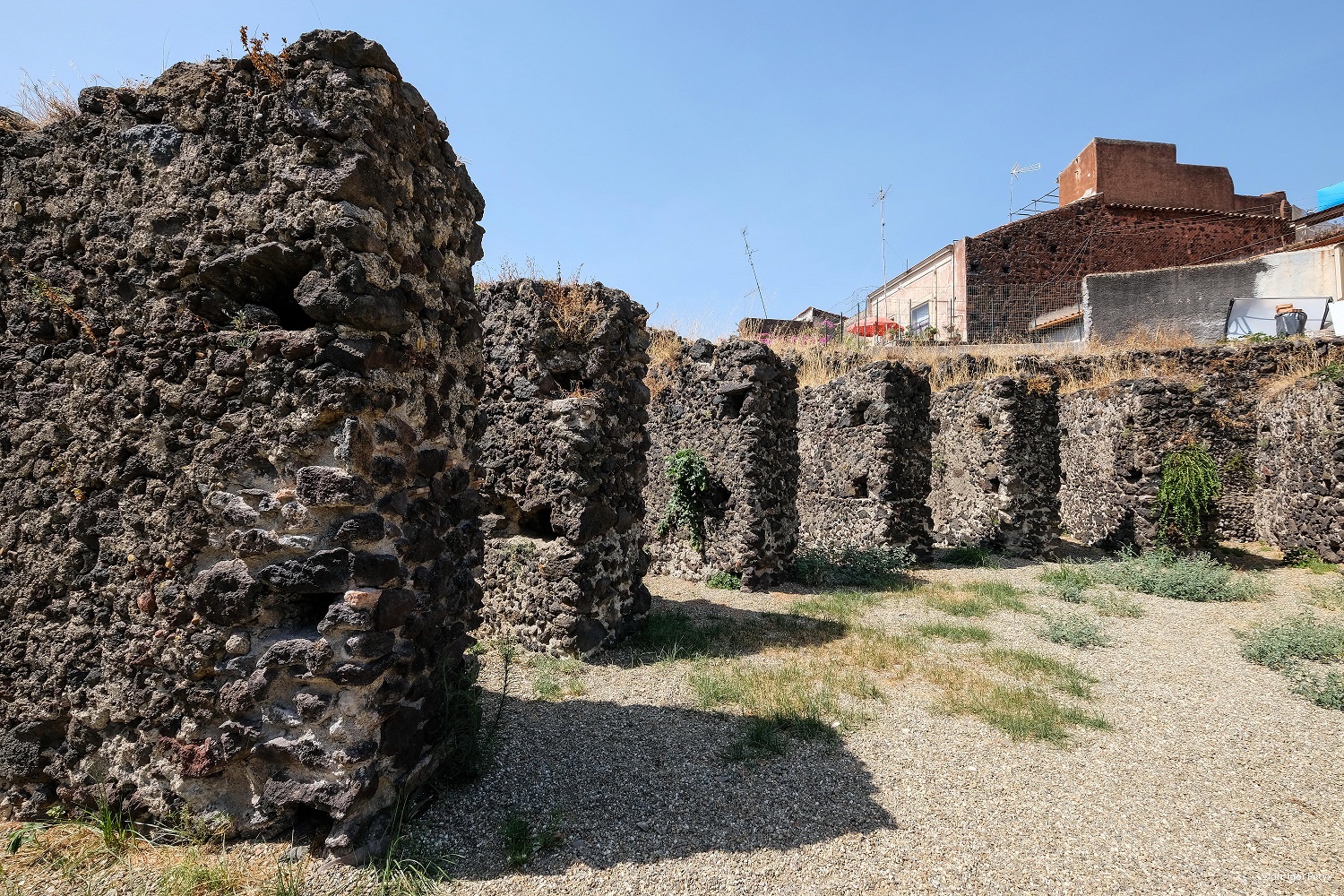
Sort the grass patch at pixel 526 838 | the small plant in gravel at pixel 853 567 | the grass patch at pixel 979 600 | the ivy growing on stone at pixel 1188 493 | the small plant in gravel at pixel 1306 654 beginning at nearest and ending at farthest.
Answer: the grass patch at pixel 526 838 < the small plant in gravel at pixel 1306 654 < the grass patch at pixel 979 600 < the small plant in gravel at pixel 853 567 < the ivy growing on stone at pixel 1188 493

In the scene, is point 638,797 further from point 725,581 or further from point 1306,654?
point 1306,654

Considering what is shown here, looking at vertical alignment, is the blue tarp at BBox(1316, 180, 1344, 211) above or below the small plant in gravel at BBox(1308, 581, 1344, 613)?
above

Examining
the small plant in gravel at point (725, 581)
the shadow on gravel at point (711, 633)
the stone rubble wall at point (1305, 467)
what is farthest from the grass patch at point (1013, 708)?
the stone rubble wall at point (1305, 467)

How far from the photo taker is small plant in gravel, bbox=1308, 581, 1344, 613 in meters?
8.30

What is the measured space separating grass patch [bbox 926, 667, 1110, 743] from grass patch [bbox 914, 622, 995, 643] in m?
1.14

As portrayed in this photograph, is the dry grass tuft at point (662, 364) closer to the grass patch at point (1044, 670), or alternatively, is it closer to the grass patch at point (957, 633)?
the grass patch at point (957, 633)

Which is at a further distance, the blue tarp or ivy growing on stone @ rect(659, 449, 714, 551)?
the blue tarp

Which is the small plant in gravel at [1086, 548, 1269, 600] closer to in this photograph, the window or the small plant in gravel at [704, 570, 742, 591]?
the small plant in gravel at [704, 570, 742, 591]

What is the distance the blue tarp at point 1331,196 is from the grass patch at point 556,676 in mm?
34676

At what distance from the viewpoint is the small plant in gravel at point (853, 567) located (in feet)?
32.4

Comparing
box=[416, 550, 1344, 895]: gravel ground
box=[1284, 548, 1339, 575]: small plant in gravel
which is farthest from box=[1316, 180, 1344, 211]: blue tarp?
box=[416, 550, 1344, 895]: gravel ground

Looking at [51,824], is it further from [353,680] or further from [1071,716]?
[1071,716]

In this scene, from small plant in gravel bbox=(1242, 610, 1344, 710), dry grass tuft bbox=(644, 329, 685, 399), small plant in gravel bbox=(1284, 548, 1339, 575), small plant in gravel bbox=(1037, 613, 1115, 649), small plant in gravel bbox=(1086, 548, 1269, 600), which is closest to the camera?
small plant in gravel bbox=(1242, 610, 1344, 710)

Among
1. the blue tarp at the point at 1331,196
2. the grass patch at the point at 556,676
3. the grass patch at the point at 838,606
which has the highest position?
the blue tarp at the point at 1331,196
